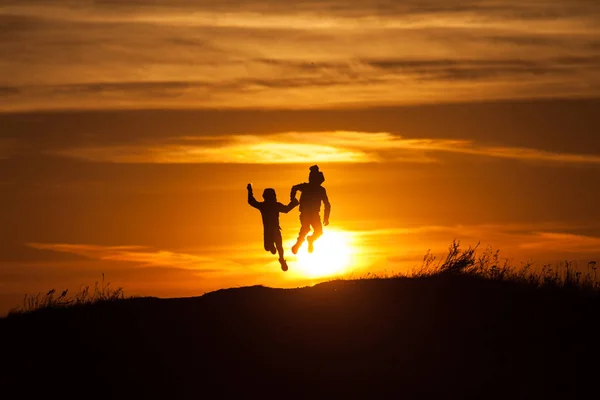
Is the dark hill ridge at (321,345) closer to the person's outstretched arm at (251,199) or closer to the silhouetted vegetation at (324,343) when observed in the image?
the silhouetted vegetation at (324,343)

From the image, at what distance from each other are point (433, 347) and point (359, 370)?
5.55ft

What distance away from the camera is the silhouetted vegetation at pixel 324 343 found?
69.7ft

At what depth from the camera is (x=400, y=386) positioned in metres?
21.2

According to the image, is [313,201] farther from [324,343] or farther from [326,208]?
[324,343]

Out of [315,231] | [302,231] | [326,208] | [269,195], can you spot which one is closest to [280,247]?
[302,231]

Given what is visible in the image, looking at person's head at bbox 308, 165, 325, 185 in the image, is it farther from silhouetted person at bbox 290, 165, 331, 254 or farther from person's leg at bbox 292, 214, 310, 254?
person's leg at bbox 292, 214, 310, 254

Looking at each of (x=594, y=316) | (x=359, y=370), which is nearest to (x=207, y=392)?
(x=359, y=370)

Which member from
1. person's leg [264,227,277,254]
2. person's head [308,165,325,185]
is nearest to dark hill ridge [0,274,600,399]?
person's leg [264,227,277,254]

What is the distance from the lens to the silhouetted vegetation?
69.7 ft

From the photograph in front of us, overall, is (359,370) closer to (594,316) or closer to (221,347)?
(221,347)

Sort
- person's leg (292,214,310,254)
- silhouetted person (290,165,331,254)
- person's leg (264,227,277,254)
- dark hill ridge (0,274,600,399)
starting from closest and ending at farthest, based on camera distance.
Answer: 1. dark hill ridge (0,274,600,399)
2. person's leg (264,227,277,254)
3. silhouetted person (290,165,331,254)
4. person's leg (292,214,310,254)

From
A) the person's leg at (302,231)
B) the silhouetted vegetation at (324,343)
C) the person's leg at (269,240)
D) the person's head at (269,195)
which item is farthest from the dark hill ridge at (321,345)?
the person's head at (269,195)

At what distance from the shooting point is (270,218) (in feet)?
88.4

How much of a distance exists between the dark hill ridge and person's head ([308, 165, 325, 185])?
354cm
